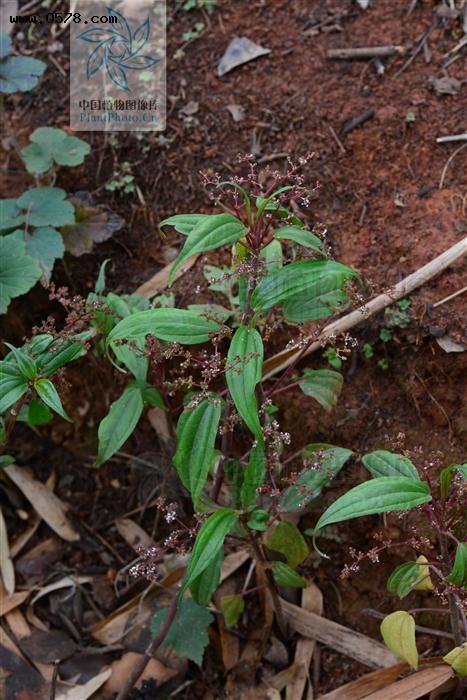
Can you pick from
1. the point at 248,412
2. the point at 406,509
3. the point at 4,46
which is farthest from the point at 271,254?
the point at 4,46

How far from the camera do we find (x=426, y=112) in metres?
3.02

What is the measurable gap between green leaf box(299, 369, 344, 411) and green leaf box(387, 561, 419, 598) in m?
0.52

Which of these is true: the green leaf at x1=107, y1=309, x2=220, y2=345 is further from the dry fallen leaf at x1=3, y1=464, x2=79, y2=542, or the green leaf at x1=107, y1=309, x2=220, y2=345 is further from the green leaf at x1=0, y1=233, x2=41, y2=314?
the dry fallen leaf at x1=3, y1=464, x2=79, y2=542

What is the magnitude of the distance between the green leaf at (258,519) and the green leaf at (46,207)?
1407 millimetres

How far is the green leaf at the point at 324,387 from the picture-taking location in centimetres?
240

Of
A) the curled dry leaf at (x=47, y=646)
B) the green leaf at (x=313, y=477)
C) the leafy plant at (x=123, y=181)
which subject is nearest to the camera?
the green leaf at (x=313, y=477)

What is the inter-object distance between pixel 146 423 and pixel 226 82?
1.45 m

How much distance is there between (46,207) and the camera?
3.09 meters

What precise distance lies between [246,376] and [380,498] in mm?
420

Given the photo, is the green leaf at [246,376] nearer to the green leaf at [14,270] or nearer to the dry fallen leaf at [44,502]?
the green leaf at [14,270]

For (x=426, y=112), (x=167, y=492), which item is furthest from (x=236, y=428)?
(x=426, y=112)

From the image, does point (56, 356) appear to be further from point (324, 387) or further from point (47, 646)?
point (47, 646)

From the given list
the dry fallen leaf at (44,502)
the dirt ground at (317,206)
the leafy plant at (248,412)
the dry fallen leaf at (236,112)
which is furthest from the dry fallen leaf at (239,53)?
the dry fallen leaf at (44,502)

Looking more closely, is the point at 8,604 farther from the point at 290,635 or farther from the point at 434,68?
the point at 434,68
